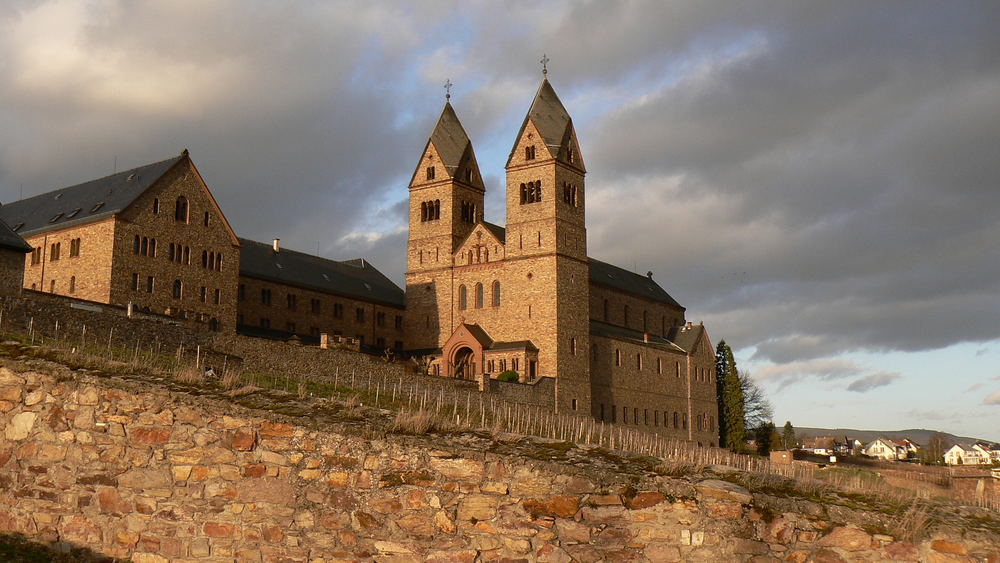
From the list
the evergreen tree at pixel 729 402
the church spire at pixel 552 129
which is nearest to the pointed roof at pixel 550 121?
the church spire at pixel 552 129

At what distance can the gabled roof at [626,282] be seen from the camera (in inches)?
3498

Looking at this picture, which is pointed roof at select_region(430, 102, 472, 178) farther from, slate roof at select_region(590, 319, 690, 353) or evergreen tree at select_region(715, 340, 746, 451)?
evergreen tree at select_region(715, 340, 746, 451)

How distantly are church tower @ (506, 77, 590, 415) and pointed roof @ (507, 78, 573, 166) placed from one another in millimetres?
72

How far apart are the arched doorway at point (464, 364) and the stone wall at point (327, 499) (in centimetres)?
5855

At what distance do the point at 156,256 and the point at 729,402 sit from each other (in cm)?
5601

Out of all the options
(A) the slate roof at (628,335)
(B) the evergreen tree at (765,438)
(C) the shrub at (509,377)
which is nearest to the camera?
(C) the shrub at (509,377)

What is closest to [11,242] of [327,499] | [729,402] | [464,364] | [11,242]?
[11,242]

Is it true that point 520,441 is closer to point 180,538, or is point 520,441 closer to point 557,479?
point 557,479

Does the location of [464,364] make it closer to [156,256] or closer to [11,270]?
[156,256]

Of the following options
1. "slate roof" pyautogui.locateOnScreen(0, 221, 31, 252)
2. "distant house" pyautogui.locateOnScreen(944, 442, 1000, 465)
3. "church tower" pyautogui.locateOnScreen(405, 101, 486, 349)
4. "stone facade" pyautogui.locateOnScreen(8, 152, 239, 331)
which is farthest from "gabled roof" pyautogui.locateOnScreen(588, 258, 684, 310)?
"distant house" pyautogui.locateOnScreen(944, 442, 1000, 465)

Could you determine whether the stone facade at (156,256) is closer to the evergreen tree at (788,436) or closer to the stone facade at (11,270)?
the stone facade at (11,270)

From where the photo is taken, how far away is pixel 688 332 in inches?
3612

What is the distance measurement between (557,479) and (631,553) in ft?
3.33

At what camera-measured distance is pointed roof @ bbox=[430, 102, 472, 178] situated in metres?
79.7
